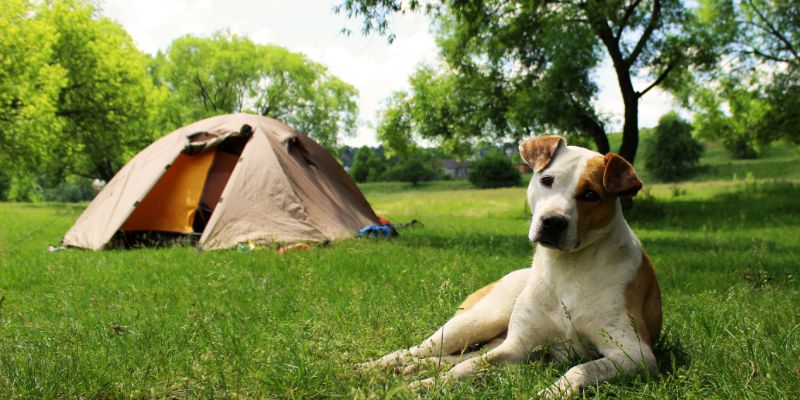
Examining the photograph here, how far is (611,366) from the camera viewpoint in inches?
93.5

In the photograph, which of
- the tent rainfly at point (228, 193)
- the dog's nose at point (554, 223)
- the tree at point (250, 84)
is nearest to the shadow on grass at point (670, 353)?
the dog's nose at point (554, 223)

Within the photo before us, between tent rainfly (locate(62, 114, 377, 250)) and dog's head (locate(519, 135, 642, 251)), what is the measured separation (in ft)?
20.3

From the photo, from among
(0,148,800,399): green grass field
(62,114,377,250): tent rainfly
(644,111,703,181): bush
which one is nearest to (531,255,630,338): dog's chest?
(0,148,800,399): green grass field

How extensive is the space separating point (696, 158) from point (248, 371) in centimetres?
5582

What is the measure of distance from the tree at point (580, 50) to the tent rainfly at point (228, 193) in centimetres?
618

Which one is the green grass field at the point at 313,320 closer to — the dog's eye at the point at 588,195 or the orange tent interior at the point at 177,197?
the dog's eye at the point at 588,195

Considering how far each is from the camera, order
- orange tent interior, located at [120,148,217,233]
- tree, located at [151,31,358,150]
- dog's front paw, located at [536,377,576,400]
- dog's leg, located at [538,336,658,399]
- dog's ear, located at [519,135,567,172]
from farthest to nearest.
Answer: tree, located at [151,31,358,150], orange tent interior, located at [120,148,217,233], dog's ear, located at [519,135,567,172], dog's leg, located at [538,336,658,399], dog's front paw, located at [536,377,576,400]

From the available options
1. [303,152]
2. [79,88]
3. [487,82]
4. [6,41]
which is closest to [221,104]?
[79,88]

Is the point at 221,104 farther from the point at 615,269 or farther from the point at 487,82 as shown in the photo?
the point at 615,269

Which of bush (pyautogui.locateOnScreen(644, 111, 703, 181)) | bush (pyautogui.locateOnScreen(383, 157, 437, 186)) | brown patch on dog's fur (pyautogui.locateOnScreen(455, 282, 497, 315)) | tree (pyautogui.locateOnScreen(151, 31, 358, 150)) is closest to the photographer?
brown patch on dog's fur (pyautogui.locateOnScreen(455, 282, 497, 315))

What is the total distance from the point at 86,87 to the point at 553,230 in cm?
2392

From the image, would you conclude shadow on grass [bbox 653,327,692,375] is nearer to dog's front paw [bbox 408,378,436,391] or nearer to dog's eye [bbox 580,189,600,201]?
dog's eye [bbox 580,189,600,201]

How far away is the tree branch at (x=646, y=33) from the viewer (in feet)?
50.9

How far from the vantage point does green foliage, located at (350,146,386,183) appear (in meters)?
92.5
